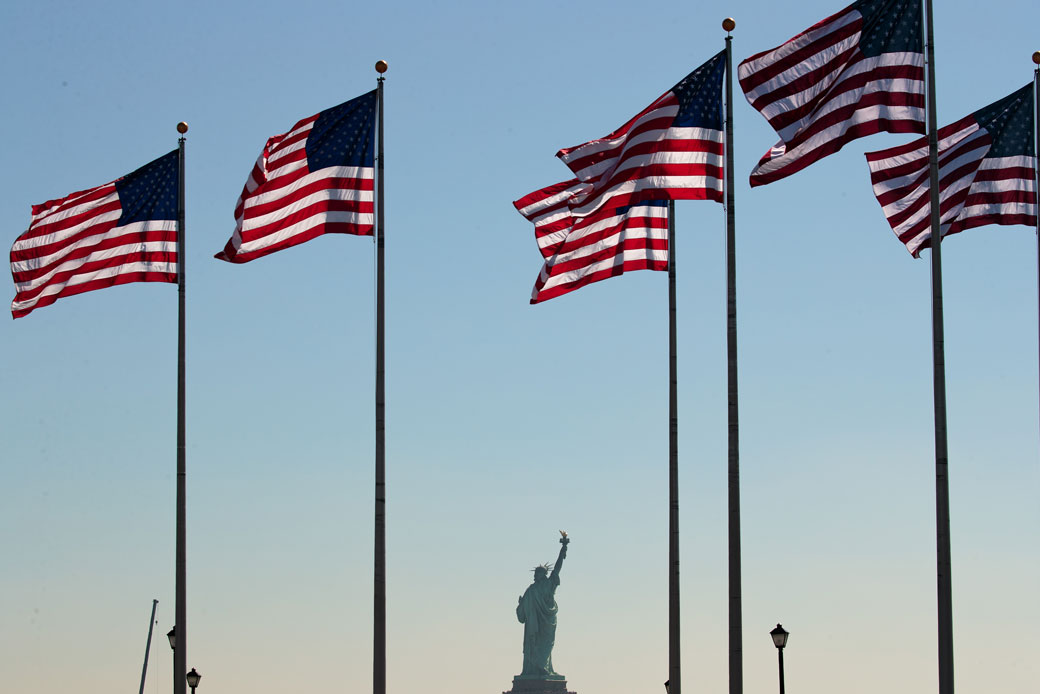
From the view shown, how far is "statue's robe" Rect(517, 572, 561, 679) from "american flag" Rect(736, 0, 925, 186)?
173 ft

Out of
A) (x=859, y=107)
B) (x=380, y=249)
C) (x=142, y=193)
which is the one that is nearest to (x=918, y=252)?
(x=859, y=107)

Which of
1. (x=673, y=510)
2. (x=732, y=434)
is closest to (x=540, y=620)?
(x=673, y=510)

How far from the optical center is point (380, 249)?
102 ft

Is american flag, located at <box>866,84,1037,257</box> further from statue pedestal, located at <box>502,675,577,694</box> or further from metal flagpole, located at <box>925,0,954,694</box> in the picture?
statue pedestal, located at <box>502,675,577,694</box>

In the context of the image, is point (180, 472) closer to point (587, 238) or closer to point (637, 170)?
point (587, 238)

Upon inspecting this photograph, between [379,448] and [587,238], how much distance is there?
18.0ft

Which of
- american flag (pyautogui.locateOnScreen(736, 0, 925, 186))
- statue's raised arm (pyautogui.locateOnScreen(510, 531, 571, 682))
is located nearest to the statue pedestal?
statue's raised arm (pyautogui.locateOnScreen(510, 531, 571, 682))

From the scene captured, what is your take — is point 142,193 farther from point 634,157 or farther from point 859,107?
point 859,107

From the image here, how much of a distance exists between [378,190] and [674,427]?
7.91 metres

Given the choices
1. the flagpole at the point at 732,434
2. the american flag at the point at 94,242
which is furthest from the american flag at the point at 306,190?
the flagpole at the point at 732,434

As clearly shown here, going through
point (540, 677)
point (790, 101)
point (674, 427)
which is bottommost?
point (540, 677)

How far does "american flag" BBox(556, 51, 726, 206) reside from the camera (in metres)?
30.4

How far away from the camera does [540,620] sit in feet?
260

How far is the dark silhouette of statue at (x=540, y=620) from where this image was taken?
7881 centimetres
